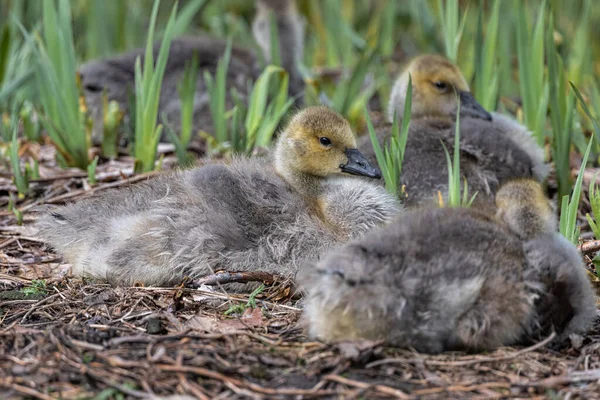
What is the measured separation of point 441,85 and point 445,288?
2.83 metres

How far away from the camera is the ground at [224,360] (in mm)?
2518

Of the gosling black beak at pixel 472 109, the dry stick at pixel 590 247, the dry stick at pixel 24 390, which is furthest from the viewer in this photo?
the gosling black beak at pixel 472 109

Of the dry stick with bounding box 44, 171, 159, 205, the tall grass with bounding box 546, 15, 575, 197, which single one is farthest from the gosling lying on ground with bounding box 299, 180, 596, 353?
the dry stick with bounding box 44, 171, 159, 205

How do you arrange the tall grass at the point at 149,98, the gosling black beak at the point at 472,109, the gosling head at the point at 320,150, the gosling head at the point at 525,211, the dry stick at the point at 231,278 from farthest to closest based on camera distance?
the gosling black beak at the point at 472,109
the tall grass at the point at 149,98
the gosling head at the point at 320,150
the dry stick at the point at 231,278
the gosling head at the point at 525,211

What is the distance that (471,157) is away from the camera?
15.3ft

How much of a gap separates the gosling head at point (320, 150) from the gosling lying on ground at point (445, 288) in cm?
91

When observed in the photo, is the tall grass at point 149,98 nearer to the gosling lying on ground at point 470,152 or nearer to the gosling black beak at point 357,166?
the gosling lying on ground at point 470,152

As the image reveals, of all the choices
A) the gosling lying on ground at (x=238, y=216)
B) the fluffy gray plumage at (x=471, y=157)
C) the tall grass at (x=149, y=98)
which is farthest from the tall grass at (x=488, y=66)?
the tall grass at (x=149, y=98)

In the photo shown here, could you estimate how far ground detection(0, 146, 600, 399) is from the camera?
2.52 metres

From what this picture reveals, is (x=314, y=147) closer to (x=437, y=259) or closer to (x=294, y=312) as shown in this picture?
(x=294, y=312)

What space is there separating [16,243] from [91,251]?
2.39 feet

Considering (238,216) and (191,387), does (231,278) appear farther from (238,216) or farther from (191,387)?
(191,387)

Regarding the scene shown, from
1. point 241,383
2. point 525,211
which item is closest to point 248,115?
point 525,211

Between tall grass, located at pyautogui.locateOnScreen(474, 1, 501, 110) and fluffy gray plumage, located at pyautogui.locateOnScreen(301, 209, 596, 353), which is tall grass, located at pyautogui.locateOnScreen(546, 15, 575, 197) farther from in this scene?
fluffy gray plumage, located at pyautogui.locateOnScreen(301, 209, 596, 353)
